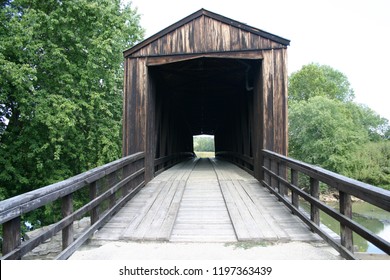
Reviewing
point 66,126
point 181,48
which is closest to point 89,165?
point 66,126

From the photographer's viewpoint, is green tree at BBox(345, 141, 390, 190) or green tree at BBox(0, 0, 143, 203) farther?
green tree at BBox(345, 141, 390, 190)

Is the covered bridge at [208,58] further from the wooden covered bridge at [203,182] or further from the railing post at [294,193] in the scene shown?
the railing post at [294,193]

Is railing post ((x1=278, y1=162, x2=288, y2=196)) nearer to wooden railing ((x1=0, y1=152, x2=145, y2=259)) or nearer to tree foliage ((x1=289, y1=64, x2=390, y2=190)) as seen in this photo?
wooden railing ((x1=0, y1=152, x2=145, y2=259))

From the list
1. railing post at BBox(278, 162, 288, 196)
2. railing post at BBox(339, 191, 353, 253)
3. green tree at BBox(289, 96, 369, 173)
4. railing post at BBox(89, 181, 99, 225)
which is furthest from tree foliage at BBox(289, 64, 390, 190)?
railing post at BBox(89, 181, 99, 225)

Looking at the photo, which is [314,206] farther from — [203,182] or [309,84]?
[309,84]

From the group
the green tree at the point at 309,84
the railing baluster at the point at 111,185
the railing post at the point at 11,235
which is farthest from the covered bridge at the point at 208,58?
the green tree at the point at 309,84

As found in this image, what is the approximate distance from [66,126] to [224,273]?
29.9ft

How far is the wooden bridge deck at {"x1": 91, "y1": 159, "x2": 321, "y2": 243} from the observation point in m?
3.38

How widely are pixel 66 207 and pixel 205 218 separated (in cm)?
192

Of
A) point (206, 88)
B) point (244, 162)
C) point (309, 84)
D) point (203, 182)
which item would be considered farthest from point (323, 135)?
point (203, 182)

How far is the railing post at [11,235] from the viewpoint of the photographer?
2.03 meters

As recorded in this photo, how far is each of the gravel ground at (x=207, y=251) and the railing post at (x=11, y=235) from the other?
35.1 inches

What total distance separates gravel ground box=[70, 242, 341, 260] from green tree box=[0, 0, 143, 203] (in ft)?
25.5

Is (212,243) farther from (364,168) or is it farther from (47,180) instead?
(364,168)
